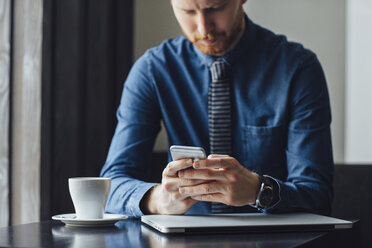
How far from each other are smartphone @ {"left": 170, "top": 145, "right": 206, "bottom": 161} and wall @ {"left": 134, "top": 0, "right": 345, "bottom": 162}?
115 centimetres

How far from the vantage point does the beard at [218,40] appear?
1.41 m

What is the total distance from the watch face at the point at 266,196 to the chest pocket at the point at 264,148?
332 millimetres

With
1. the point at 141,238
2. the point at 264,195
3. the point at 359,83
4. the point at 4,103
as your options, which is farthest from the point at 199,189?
the point at 359,83

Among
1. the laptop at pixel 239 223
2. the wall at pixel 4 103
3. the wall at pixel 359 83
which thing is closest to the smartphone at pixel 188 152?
the laptop at pixel 239 223

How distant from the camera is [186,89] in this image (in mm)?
1523

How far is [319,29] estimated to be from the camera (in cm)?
204

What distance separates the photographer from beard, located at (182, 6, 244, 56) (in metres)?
1.41

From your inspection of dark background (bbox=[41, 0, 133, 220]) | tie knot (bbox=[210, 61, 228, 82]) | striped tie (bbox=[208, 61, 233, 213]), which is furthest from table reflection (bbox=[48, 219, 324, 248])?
dark background (bbox=[41, 0, 133, 220])

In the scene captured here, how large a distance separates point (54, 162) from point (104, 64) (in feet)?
1.40

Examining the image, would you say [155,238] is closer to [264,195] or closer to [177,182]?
[177,182]

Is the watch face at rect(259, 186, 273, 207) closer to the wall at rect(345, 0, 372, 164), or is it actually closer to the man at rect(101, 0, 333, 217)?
the man at rect(101, 0, 333, 217)

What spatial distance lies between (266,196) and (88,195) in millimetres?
375

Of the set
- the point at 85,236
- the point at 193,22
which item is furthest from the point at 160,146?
the point at 85,236

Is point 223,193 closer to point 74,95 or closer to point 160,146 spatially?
point 74,95
